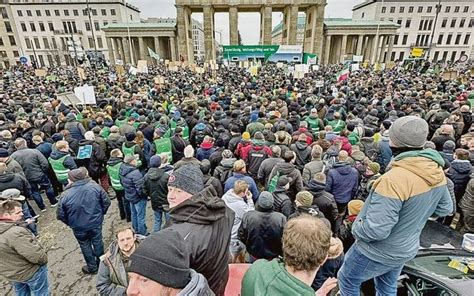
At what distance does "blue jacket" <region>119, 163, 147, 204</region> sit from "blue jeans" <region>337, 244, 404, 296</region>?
3.63 meters

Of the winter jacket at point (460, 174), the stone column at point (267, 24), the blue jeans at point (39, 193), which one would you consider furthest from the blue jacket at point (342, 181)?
the stone column at point (267, 24)

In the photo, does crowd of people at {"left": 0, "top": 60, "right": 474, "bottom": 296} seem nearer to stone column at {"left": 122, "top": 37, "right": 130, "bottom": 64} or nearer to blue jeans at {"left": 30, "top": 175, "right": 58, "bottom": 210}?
blue jeans at {"left": 30, "top": 175, "right": 58, "bottom": 210}

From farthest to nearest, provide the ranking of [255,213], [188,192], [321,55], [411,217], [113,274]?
[321,55] → [255,213] → [113,274] → [188,192] → [411,217]

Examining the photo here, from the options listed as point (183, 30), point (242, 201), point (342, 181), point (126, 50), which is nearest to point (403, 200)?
point (242, 201)

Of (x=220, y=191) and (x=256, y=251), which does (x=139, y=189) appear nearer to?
(x=220, y=191)

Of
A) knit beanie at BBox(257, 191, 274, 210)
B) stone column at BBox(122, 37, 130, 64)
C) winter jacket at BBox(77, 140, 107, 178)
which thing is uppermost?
stone column at BBox(122, 37, 130, 64)

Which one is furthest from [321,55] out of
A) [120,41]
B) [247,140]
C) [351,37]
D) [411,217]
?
[411,217]

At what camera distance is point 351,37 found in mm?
53969

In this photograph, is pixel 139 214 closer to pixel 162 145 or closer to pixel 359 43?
pixel 162 145

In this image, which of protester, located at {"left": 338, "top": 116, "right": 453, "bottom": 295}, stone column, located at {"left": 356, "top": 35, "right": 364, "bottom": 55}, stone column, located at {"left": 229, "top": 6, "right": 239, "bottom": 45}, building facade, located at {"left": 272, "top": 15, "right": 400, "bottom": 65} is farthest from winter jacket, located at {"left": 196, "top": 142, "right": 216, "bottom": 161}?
stone column, located at {"left": 356, "top": 35, "right": 364, "bottom": 55}

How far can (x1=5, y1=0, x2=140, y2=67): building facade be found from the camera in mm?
67438

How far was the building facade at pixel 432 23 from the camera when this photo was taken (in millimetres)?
65062

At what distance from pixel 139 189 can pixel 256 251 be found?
2598mm

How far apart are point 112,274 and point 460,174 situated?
18.8 ft
